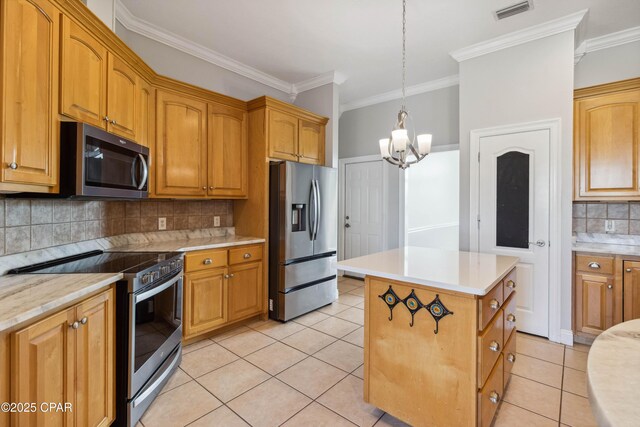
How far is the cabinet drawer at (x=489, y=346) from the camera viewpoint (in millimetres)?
1510

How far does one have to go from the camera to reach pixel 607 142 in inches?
109

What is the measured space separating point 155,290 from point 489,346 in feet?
6.57

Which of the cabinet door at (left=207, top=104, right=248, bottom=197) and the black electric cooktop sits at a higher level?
the cabinet door at (left=207, top=104, right=248, bottom=197)

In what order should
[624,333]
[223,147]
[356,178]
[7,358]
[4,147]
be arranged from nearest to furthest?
[624,333] < [7,358] < [4,147] < [223,147] < [356,178]

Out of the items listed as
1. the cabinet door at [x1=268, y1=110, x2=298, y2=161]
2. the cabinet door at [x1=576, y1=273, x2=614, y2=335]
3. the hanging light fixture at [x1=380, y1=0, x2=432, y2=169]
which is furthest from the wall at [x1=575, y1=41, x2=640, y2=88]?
the cabinet door at [x1=268, y1=110, x2=298, y2=161]

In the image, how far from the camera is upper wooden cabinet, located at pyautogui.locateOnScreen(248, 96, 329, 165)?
11.0ft

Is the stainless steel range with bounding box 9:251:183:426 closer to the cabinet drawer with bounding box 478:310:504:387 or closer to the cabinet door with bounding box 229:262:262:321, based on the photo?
→ the cabinet door with bounding box 229:262:262:321

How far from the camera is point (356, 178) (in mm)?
5105

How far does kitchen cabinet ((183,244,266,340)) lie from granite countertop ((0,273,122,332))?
Answer: 100cm

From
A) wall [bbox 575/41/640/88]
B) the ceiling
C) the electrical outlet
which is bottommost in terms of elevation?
the electrical outlet

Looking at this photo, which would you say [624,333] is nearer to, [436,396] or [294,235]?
[436,396]

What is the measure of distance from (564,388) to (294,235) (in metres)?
2.50

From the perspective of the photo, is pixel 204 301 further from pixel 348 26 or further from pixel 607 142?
pixel 607 142

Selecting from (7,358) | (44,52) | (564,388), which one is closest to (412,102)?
(564,388)
